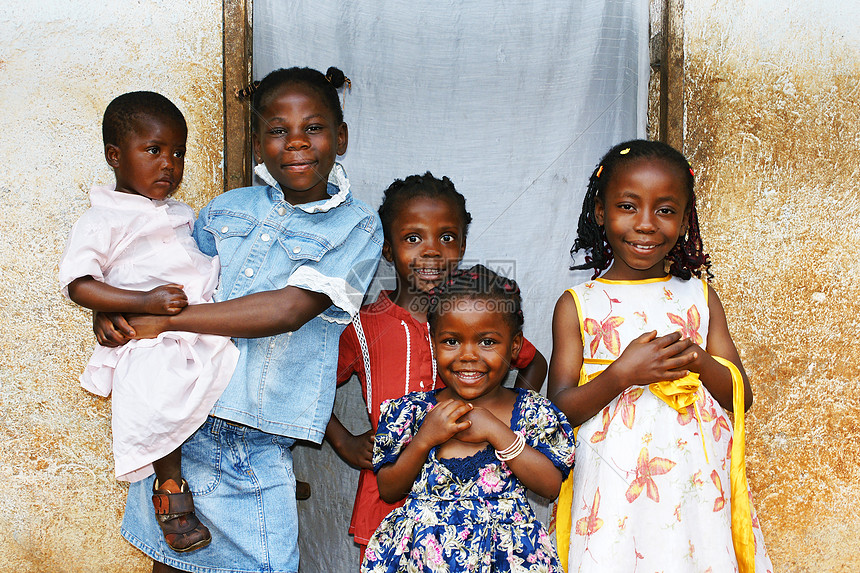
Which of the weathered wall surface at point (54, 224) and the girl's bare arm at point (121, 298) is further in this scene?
the weathered wall surface at point (54, 224)

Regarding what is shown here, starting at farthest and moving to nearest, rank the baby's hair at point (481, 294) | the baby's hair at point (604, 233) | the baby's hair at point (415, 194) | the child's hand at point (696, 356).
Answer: the baby's hair at point (415, 194)
the baby's hair at point (604, 233)
the baby's hair at point (481, 294)
the child's hand at point (696, 356)

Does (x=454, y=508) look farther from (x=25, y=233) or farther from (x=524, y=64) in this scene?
(x=25, y=233)

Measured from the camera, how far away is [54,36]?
2.55 metres

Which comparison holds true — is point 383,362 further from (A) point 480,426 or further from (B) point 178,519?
(B) point 178,519

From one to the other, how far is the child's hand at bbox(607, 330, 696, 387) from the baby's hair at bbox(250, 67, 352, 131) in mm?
1109

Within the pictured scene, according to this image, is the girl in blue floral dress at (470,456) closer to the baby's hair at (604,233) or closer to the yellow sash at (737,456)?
the yellow sash at (737,456)

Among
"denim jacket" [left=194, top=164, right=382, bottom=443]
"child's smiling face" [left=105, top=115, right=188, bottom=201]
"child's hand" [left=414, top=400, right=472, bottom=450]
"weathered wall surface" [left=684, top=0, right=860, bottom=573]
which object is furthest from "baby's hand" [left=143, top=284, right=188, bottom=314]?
"weathered wall surface" [left=684, top=0, right=860, bottom=573]

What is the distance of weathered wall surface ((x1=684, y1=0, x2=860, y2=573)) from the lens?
101 inches

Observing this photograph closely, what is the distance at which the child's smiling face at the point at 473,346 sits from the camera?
1.91 metres

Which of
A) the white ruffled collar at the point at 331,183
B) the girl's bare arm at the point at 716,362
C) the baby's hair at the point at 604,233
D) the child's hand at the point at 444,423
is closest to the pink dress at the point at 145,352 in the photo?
the white ruffled collar at the point at 331,183

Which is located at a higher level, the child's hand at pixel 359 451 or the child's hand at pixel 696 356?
the child's hand at pixel 696 356

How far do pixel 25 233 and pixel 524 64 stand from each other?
1.84 meters

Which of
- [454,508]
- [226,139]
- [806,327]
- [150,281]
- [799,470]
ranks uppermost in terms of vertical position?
[226,139]

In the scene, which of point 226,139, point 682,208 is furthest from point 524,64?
point 226,139
